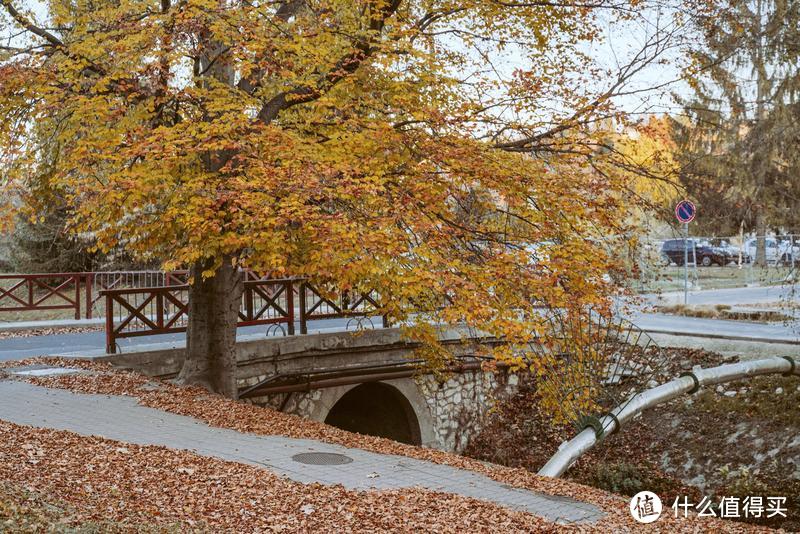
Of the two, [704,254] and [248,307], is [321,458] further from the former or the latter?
[704,254]

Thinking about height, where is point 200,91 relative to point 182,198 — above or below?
above

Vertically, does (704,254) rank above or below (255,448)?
above

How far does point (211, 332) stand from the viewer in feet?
42.5

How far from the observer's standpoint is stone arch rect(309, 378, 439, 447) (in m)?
17.5

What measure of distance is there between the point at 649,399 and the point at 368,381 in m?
5.93

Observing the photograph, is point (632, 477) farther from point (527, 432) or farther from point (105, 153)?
point (105, 153)

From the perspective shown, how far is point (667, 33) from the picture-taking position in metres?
12.0

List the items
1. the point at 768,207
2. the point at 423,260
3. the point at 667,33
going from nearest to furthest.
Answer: the point at 423,260 → the point at 667,33 → the point at 768,207

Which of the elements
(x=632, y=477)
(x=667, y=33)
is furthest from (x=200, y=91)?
(x=632, y=477)

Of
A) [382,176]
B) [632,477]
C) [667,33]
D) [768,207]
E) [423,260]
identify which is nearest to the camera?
[423,260]

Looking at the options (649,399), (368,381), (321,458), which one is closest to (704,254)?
(368,381)

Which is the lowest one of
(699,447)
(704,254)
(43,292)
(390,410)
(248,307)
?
(699,447)

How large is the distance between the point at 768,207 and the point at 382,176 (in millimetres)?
17558

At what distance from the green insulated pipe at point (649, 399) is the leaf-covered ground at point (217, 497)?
2262 mm
